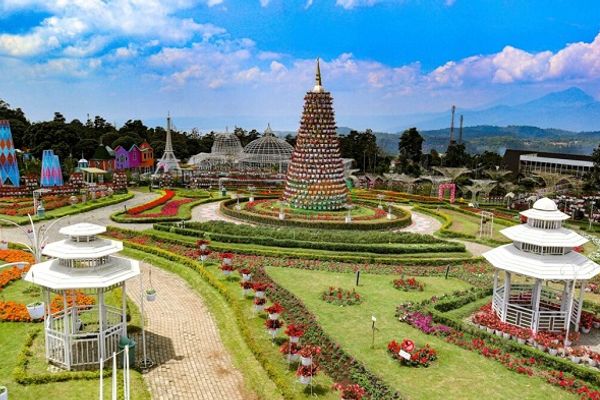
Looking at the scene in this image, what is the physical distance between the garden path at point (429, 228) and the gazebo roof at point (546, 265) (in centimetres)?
1298

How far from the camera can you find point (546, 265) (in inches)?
754

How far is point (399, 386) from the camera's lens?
15.1 meters

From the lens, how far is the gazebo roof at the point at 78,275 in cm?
1612

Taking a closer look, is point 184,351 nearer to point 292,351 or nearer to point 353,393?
point 292,351

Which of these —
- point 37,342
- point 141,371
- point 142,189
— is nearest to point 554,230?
point 141,371

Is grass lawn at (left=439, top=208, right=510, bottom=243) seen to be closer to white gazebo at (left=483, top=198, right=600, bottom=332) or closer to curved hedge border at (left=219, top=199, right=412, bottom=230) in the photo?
curved hedge border at (left=219, top=199, right=412, bottom=230)

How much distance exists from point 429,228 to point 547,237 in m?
22.7

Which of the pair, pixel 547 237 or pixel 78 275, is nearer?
pixel 78 275

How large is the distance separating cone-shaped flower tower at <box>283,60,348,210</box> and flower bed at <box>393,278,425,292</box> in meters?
20.1

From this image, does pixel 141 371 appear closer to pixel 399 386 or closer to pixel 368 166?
pixel 399 386

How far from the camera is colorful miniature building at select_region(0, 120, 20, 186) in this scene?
5431cm

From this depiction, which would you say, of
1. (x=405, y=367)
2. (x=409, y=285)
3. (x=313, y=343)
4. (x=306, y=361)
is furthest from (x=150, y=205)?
(x=405, y=367)

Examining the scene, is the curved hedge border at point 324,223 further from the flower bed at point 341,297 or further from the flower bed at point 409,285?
the flower bed at point 341,297

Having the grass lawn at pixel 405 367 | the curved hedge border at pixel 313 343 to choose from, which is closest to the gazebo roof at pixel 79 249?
the curved hedge border at pixel 313 343
